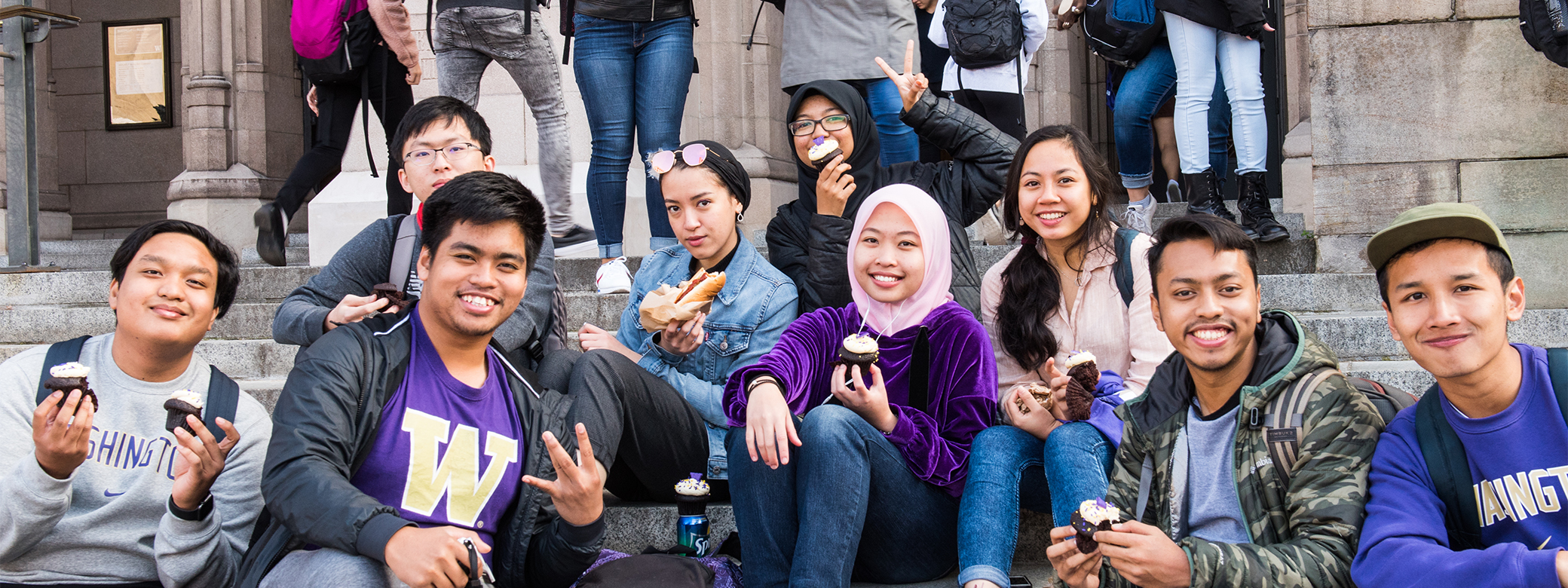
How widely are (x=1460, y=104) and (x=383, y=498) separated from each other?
181 inches

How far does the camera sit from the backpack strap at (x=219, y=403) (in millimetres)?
3070

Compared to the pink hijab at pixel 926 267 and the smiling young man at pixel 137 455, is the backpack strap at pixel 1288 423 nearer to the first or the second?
the pink hijab at pixel 926 267

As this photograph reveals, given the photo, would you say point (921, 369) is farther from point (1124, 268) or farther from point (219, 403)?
point (219, 403)

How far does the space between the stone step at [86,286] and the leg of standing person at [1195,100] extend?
434cm

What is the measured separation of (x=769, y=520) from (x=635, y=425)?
1.75 feet

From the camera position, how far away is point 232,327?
551 centimetres

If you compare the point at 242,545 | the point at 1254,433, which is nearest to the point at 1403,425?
the point at 1254,433

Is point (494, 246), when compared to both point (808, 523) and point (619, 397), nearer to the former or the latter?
point (619, 397)

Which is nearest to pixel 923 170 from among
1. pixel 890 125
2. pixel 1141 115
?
pixel 890 125

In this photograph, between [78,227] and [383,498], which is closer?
[383,498]

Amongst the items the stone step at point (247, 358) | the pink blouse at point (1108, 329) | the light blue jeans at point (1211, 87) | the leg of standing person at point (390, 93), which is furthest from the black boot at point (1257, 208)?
the stone step at point (247, 358)

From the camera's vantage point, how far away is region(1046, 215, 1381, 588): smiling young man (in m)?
2.44

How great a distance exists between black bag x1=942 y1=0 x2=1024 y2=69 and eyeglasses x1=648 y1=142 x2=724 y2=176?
229 cm

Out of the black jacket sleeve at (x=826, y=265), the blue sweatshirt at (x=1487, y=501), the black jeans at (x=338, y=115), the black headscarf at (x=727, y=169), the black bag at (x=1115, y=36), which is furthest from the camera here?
the black jeans at (x=338, y=115)
